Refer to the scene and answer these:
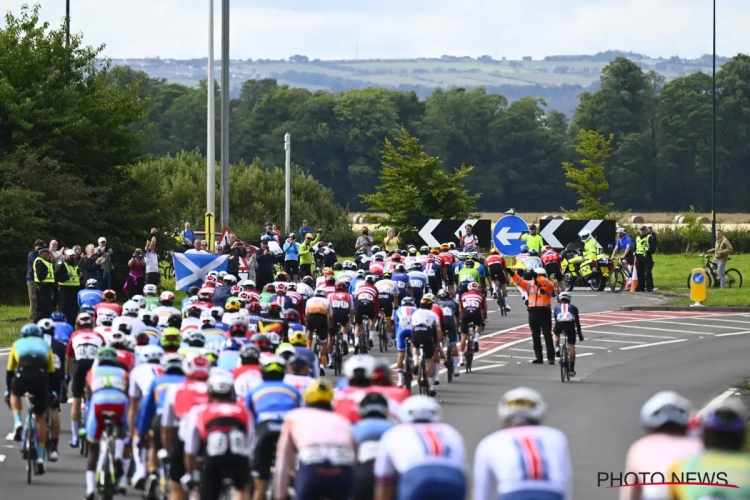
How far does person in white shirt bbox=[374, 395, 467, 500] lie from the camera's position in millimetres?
9359

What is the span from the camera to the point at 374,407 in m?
10.8

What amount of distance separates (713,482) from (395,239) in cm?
3399

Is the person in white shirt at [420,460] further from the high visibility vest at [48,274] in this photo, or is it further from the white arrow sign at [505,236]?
the white arrow sign at [505,236]

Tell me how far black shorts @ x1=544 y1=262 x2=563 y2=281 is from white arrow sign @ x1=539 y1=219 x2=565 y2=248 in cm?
554

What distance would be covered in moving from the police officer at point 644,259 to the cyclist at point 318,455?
104ft

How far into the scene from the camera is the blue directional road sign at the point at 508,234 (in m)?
34.5

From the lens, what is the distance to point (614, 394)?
23.4 meters

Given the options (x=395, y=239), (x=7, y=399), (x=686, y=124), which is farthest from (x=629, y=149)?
(x=7, y=399)

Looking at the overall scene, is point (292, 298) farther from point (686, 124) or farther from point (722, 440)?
point (686, 124)

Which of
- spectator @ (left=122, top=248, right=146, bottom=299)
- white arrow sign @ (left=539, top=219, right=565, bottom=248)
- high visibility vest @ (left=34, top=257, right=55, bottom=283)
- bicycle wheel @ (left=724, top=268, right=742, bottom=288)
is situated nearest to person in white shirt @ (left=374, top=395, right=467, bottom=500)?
high visibility vest @ (left=34, top=257, right=55, bottom=283)

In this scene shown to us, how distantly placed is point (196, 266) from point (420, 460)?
65.1ft

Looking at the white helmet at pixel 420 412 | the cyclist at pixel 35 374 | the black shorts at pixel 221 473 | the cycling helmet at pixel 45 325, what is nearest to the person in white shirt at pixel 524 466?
the white helmet at pixel 420 412

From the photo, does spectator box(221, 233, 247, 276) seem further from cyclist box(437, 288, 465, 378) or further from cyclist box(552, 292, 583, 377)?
cyclist box(552, 292, 583, 377)

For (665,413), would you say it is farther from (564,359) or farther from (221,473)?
(564,359)
